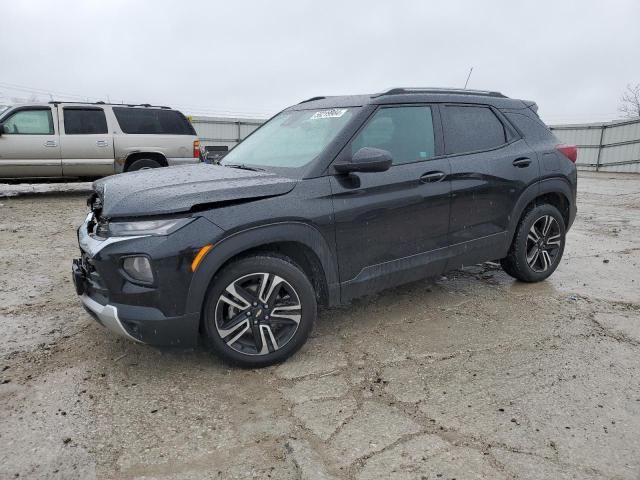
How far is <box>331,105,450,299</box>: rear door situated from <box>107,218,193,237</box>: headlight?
103 cm

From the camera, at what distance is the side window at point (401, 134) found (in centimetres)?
358

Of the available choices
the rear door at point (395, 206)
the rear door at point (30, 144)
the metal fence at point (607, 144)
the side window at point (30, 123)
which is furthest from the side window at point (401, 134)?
the metal fence at point (607, 144)

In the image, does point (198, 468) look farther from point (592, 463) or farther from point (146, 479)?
point (592, 463)

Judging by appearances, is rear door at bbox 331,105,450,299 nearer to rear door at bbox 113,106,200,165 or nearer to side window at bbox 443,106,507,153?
side window at bbox 443,106,507,153

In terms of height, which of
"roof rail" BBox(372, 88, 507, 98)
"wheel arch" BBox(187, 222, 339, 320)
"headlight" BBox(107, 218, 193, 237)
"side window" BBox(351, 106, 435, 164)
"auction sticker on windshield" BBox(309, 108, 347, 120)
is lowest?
"wheel arch" BBox(187, 222, 339, 320)

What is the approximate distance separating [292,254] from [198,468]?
4.77 ft

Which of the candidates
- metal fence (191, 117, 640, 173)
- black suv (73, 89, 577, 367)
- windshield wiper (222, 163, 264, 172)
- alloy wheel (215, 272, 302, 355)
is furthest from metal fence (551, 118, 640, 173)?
alloy wheel (215, 272, 302, 355)

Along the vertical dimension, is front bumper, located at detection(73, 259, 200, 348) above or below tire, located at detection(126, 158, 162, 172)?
below

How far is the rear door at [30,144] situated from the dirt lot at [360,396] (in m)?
5.99

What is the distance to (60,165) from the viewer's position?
32.0 feet

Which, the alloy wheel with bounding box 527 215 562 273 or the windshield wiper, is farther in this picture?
the alloy wheel with bounding box 527 215 562 273

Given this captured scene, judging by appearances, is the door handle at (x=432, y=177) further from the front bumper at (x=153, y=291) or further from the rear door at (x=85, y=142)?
the rear door at (x=85, y=142)

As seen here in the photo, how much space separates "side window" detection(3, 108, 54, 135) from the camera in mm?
9445

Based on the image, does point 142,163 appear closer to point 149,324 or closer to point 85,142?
point 85,142
